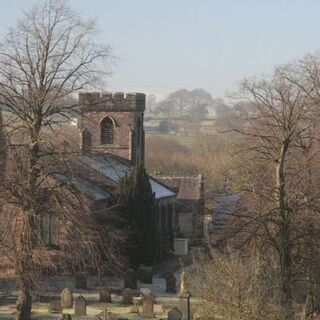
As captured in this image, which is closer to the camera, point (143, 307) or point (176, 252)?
point (143, 307)

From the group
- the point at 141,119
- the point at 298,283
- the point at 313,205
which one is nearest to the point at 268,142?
the point at 313,205

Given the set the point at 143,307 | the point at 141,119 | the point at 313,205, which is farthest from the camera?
the point at 141,119

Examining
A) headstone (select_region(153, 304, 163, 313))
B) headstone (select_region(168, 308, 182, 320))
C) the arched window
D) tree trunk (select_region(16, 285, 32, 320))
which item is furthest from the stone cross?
the arched window

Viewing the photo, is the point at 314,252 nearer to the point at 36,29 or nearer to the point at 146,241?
Answer: the point at 36,29

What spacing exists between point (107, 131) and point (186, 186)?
12196mm

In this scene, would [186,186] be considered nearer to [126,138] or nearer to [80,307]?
[126,138]

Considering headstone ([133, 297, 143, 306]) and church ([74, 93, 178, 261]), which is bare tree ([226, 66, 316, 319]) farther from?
church ([74, 93, 178, 261])

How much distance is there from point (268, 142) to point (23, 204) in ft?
25.0

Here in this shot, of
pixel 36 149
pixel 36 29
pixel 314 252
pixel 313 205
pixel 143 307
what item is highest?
pixel 36 29

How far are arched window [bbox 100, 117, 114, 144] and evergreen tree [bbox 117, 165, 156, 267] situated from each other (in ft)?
33.7

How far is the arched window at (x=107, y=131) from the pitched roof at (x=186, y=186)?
8677 mm

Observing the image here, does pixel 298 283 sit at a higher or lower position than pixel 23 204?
lower

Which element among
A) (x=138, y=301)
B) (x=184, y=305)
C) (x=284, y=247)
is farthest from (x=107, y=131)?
(x=284, y=247)

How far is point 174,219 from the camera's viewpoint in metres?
49.6
